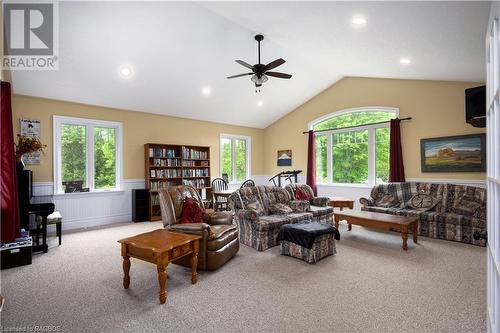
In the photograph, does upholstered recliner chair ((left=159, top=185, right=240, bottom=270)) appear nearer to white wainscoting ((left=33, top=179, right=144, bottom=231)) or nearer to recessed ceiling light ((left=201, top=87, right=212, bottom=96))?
white wainscoting ((left=33, top=179, right=144, bottom=231))

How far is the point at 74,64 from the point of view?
4.75m

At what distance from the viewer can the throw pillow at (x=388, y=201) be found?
5.64m

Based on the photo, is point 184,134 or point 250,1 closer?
point 250,1

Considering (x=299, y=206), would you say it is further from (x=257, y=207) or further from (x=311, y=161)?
(x=311, y=161)

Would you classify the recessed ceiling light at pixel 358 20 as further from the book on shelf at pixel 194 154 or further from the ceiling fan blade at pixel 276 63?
the book on shelf at pixel 194 154

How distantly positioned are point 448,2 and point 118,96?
5.88 metres

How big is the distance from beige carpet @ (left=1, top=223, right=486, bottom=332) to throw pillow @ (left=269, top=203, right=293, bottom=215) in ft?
2.75

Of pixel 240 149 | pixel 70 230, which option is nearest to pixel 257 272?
pixel 70 230

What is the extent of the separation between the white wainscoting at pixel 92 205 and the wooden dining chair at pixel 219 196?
1972mm

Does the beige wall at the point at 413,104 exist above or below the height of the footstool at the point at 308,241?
above

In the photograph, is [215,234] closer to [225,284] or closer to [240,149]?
[225,284]

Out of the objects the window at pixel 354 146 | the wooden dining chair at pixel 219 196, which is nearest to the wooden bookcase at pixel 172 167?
the wooden dining chair at pixel 219 196

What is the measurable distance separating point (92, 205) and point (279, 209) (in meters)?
4.18
